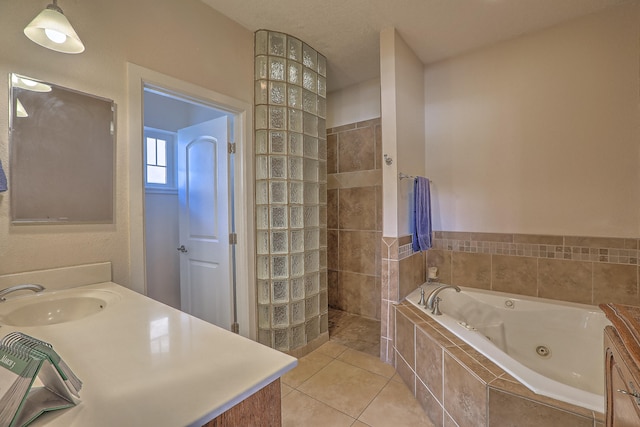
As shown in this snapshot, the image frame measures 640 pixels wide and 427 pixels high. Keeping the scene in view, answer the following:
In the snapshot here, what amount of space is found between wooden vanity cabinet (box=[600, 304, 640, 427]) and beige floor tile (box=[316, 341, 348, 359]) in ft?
5.81

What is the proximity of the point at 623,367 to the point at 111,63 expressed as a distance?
7.34 feet

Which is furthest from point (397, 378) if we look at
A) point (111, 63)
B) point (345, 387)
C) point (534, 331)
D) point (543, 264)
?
point (111, 63)

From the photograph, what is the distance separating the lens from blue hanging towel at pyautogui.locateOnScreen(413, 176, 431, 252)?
220 centimetres

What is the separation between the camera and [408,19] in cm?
196

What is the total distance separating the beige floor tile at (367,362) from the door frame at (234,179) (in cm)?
79

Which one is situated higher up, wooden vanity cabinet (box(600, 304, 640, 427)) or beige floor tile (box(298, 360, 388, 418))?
wooden vanity cabinet (box(600, 304, 640, 427))

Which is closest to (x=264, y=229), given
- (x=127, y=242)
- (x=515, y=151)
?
(x=127, y=242)

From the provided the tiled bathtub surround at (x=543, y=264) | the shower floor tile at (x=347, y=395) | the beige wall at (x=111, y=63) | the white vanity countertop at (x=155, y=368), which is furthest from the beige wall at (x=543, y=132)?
the white vanity countertop at (x=155, y=368)

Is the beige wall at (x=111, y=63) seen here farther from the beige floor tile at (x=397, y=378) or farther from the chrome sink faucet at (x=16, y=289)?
the beige floor tile at (x=397, y=378)

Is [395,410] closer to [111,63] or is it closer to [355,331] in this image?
[355,331]

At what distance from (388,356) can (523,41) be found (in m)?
2.75

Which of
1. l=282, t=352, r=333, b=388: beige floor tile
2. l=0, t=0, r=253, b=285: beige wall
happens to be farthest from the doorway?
l=282, t=352, r=333, b=388: beige floor tile

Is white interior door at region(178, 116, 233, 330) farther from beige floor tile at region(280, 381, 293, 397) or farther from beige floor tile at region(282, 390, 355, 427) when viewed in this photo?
beige floor tile at region(282, 390, 355, 427)

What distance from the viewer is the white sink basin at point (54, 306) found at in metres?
1.01
